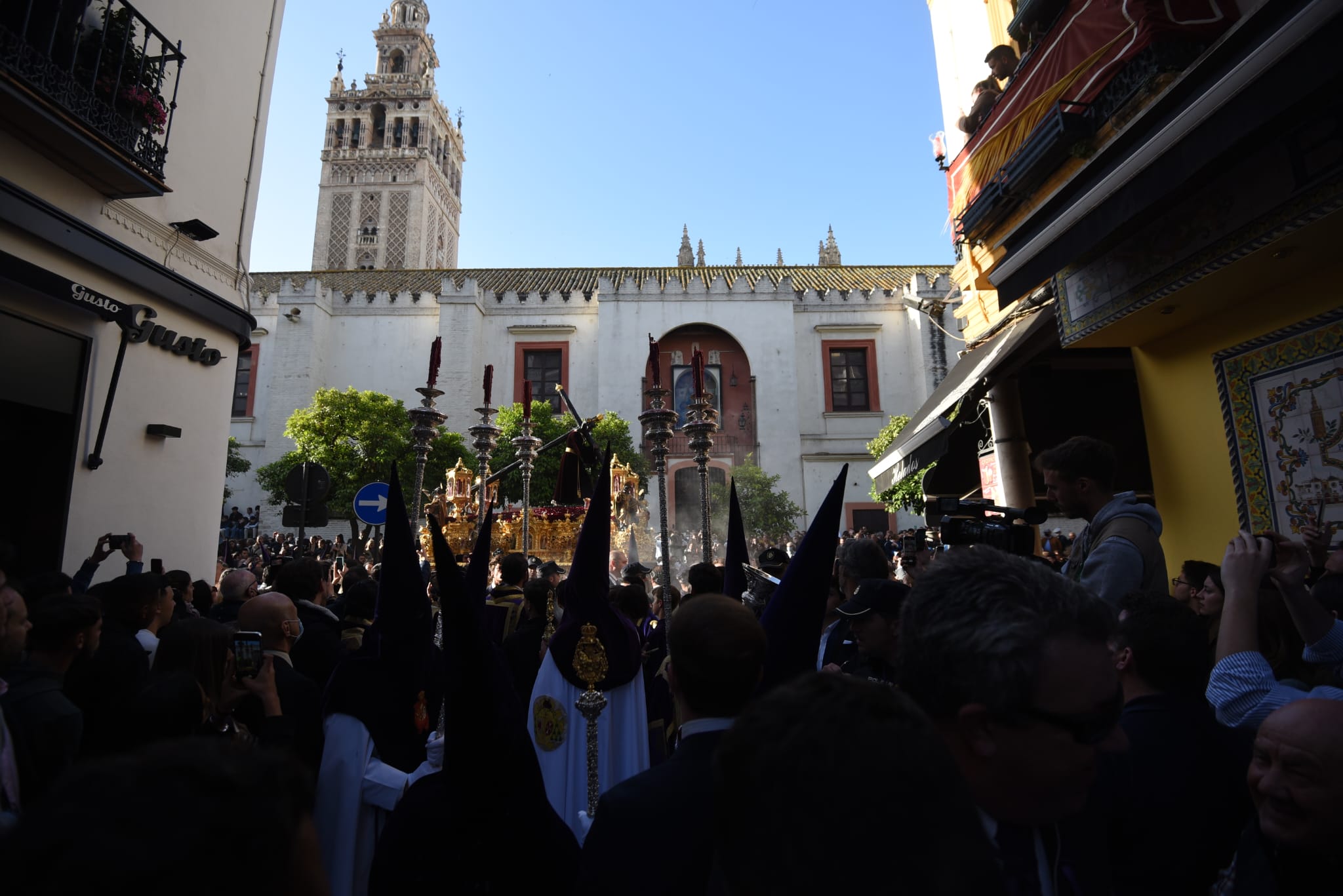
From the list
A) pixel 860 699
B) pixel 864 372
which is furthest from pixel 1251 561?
pixel 864 372

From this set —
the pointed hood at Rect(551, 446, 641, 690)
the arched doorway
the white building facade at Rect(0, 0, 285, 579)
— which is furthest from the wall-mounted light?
the arched doorway

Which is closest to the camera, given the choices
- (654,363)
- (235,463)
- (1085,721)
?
(1085,721)

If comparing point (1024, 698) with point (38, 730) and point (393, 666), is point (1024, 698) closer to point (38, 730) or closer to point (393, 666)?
point (393, 666)

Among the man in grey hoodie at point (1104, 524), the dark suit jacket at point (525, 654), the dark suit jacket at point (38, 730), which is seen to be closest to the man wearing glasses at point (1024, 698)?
the man in grey hoodie at point (1104, 524)

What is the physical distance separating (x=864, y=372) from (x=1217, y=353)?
21708 millimetres

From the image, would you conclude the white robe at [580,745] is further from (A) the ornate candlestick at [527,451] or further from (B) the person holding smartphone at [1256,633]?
(A) the ornate candlestick at [527,451]

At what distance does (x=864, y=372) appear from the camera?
26.8 meters

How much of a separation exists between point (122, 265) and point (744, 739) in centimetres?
947

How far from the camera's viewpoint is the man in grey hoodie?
8.73ft

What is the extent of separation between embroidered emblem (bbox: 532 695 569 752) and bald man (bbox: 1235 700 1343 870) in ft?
7.99

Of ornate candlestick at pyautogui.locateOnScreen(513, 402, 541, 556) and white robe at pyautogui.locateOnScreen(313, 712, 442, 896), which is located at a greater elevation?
ornate candlestick at pyautogui.locateOnScreen(513, 402, 541, 556)

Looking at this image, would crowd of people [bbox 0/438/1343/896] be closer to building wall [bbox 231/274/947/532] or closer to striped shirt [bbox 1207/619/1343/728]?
striped shirt [bbox 1207/619/1343/728]

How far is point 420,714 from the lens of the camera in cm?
253

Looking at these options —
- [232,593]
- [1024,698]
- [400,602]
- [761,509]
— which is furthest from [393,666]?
[761,509]
